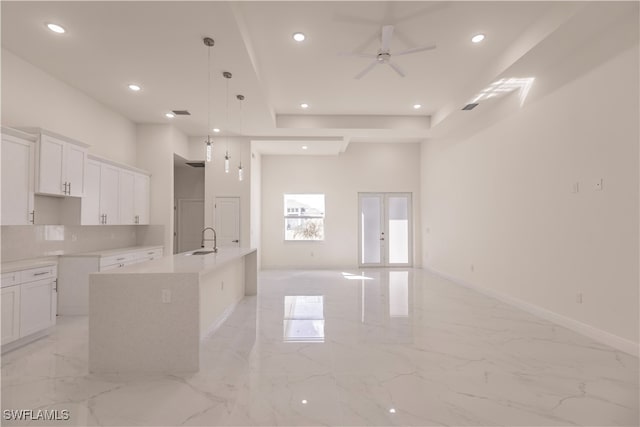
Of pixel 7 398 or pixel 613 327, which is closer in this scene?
pixel 7 398

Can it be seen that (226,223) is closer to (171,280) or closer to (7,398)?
(171,280)

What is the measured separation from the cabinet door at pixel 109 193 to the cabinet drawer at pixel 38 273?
1.40 metres

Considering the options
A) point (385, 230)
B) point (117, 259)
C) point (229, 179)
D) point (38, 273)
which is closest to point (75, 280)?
point (117, 259)

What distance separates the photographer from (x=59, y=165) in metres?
3.86

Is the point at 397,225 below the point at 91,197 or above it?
below

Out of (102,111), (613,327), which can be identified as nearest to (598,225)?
(613,327)

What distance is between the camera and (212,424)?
1994 millimetres

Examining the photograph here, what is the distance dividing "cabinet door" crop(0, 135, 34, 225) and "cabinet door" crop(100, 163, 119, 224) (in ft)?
4.25

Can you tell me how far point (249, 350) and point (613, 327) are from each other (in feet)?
12.2

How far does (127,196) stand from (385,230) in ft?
20.6

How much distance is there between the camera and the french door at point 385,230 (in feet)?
29.0

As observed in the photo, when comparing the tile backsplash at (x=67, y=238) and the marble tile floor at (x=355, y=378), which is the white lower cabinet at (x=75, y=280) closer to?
the marble tile floor at (x=355, y=378)

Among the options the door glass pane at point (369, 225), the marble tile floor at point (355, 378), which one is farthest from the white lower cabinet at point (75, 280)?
the door glass pane at point (369, 225)

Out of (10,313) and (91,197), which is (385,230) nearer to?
(91,197)
